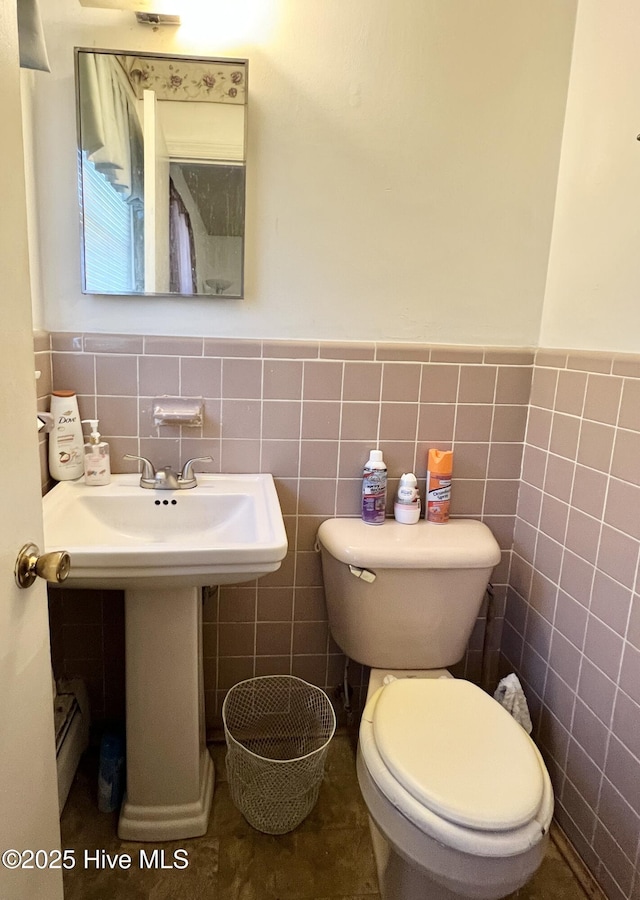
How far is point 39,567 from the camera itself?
75 centimetres

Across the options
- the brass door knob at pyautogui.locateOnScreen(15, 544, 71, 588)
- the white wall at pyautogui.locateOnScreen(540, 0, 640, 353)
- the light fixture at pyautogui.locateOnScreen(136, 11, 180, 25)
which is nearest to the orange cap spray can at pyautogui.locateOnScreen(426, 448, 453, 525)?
the white wall at pyautogui.locateOnScreen(540, 0, 640, 353)

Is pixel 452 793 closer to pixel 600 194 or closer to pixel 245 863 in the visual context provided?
pixel 245 863

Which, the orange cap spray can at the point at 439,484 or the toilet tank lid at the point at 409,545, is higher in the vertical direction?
the orange cap spray can at the point at 439,484

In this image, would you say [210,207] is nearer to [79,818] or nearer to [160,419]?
[160,419]

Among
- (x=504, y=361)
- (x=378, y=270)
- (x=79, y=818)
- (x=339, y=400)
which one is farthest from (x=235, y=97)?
(x=79, y=818)

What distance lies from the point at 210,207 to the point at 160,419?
1.81 ft

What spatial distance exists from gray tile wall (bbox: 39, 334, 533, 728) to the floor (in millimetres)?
323

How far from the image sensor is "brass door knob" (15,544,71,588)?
2.42 feet

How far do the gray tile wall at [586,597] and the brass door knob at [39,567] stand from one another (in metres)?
1.11

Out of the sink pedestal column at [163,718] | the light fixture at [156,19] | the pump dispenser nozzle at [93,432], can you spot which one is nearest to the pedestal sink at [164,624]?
the sink pedestal column at [163,718]

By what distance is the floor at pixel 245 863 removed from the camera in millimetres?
1340

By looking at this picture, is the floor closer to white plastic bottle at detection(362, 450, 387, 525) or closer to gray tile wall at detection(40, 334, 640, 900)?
gray tile wall at detection(40, 334, 640, 900)

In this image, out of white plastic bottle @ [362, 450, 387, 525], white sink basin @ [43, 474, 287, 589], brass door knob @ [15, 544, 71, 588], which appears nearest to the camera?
brass door knob @ [15, 544, 71, 588]

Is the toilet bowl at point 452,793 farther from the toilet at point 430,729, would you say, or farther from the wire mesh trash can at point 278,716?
the wire mesh trash can at point 278,716
